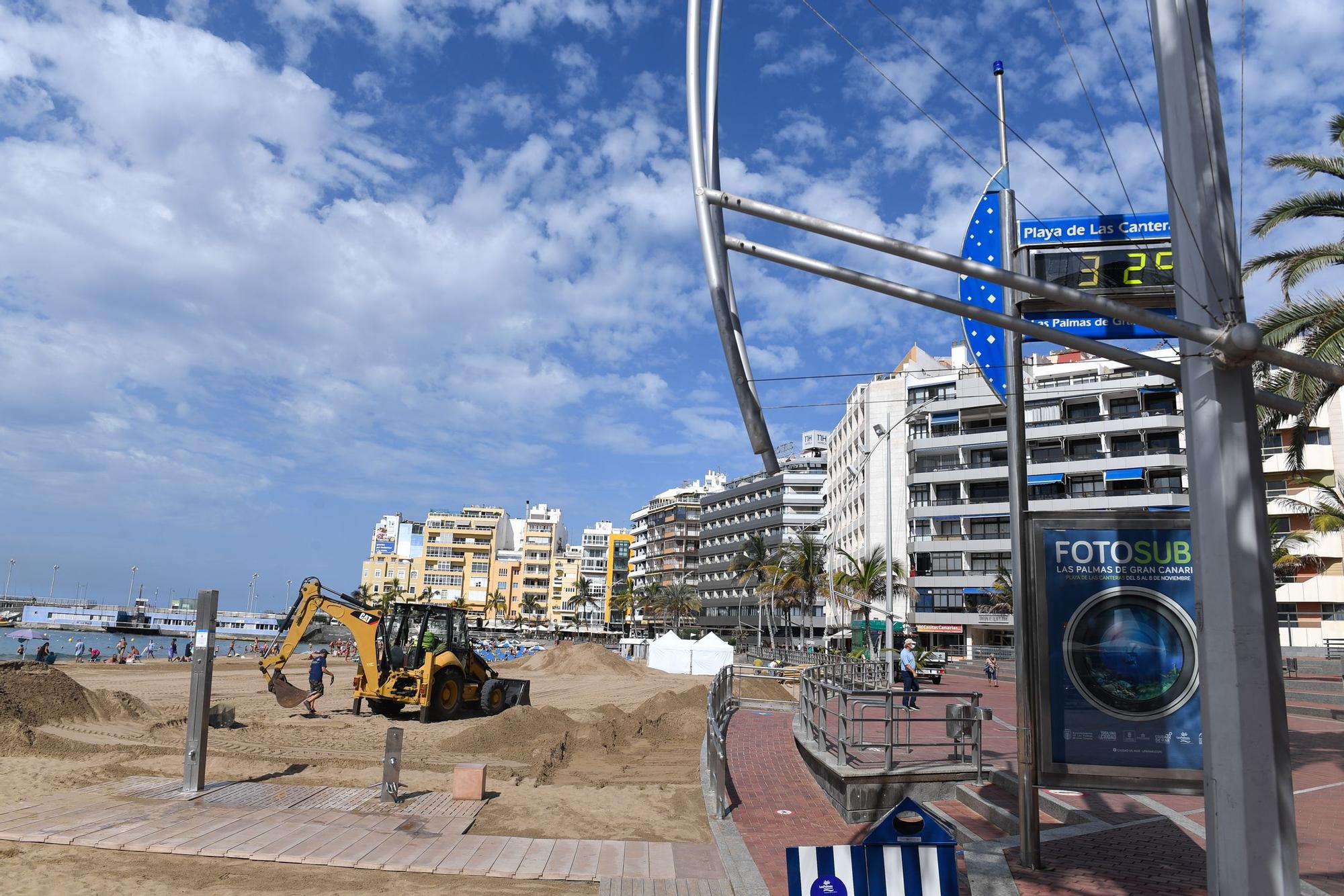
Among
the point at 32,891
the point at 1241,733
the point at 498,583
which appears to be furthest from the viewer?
the point at 498,583

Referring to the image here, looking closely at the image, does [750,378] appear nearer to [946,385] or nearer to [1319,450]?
[1319,450]

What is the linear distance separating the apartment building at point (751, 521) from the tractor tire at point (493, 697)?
73.7m

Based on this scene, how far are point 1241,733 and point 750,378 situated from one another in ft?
10.5

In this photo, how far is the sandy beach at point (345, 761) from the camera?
8.46 metres

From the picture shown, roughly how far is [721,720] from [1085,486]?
165 ft

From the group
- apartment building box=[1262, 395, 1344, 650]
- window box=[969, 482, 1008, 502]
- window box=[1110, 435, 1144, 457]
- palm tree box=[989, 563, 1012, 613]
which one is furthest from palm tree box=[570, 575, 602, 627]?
apartment building box=[1262, 395, 1344, 650]

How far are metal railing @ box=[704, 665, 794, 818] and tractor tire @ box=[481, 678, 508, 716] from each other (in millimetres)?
5069

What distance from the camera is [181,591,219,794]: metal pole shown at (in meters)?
11.5

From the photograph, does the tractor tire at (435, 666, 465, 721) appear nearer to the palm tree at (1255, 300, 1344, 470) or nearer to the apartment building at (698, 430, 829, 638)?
the palm tree at (1255, 300, 1344, 470)

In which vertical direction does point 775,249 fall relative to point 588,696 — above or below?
above

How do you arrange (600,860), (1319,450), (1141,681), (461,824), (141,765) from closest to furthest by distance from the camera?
(1141,681) < (600,860) < (461,824) < (141,765) < (1319,450)

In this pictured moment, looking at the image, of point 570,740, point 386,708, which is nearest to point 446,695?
point 386,708

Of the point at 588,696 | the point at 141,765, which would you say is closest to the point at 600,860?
the point at 141,765

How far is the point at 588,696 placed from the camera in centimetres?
3325
